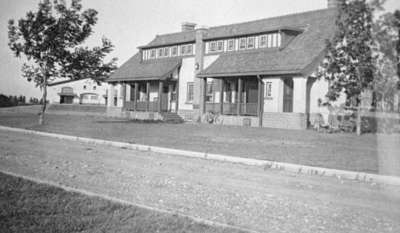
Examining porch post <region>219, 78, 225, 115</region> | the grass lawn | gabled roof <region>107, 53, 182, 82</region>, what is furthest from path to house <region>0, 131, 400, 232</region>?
gabled roof <region>107, 53, 182, 82</region>

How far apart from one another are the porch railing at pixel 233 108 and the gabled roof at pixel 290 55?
2.13m

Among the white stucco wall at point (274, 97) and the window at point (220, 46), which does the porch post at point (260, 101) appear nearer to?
the white stucco wall at point (274, 97)

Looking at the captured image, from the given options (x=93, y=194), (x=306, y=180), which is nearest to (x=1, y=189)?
(x=93, y=194)

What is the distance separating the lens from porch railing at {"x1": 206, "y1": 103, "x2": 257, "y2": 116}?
29077mm

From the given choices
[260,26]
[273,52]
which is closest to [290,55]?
[273,52]

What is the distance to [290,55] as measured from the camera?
1086 inches

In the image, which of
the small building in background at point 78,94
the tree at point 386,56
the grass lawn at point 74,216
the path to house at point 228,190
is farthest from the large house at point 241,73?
the small building in background at point 78,94

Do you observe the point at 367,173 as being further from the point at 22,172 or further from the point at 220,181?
the point at 22,172

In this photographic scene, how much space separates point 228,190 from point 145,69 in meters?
31.9

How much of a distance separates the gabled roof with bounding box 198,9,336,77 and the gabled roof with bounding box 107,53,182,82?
185 inches

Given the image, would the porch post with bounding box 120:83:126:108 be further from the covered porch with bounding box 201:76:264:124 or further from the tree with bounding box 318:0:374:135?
the tree with bounding box 318:0:374:135

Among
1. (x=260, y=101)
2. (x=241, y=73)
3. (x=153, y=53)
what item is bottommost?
(x=260, y=101)

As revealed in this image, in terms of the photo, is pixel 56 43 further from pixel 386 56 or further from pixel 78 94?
pixel 78 94

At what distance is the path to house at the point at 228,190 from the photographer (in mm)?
6277
